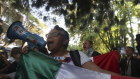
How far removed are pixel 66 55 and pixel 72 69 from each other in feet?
1.02

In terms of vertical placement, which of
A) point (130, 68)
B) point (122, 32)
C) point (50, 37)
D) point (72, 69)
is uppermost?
point (50, 37)

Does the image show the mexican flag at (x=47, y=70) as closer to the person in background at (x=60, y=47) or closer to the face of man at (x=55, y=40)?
the person in background at (x=60, y=47)

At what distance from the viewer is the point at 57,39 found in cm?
294

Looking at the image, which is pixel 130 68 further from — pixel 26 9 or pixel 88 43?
pixel 26 9

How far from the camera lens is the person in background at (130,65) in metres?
5.34

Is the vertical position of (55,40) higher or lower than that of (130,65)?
higher

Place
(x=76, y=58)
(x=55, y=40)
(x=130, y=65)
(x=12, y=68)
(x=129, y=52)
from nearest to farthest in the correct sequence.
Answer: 1. (x=76, y=58)
2. (x=55, y=40)
3. (x=12, y=68)
4. (x=130, y=65)
5. (x=129, y=52)

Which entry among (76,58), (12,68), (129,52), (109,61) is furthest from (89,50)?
(76,58)

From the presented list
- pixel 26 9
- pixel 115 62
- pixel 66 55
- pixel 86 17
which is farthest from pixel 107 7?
pixel 66 55

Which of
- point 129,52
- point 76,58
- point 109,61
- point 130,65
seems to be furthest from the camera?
point 129,52

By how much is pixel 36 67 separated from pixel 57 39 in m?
0.44

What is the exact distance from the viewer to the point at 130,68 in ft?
17.8

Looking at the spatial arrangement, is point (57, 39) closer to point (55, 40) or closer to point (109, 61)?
point (55, 40)

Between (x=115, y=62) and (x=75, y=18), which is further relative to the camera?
(x=75, y=18)
